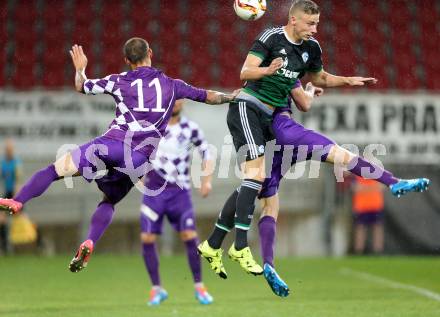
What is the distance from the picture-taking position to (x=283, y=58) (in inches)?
316

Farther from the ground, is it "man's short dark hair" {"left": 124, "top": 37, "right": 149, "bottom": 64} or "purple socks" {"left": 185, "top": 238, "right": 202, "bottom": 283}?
"man's short dark hair" {"left": 124, "top": 37, "right": 149, "bottom": 64}

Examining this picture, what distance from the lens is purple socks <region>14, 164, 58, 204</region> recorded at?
311 inches

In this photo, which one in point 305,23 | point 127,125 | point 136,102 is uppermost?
point 305,23

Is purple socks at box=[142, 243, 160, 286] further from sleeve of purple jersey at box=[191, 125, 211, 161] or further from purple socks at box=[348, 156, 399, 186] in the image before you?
purple socks at box=[348, 156, 399, 186]

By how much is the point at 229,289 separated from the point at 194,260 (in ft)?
4.01

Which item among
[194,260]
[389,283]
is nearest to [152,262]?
[194,260]

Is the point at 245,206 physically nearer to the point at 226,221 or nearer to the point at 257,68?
the point at 226,221

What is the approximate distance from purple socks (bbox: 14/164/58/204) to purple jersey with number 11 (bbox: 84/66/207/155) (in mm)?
561

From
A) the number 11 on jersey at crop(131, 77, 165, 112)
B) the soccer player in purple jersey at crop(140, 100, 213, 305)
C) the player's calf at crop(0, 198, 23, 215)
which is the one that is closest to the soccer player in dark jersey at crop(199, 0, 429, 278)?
the number 11 on jersey at crop(131, 77, 165, 112)

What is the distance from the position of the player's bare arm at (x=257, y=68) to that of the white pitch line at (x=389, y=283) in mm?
3716

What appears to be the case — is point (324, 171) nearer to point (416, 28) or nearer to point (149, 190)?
point (416, 28)

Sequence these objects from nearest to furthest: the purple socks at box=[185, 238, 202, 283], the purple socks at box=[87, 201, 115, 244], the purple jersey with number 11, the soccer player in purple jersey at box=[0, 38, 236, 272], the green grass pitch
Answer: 1. the soccer player in purple jersey at box=[0, 38, 236, 272]
2. the purple jersey with number 11
3. the purple socks at box=[87, 201, 115, 244]
4. the green grass pitch
5. the purple socks at box=[185, 238, 202, 283]

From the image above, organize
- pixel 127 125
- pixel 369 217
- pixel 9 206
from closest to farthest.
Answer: pixel 9 206 → pixel 127 125 → pixel 369 217

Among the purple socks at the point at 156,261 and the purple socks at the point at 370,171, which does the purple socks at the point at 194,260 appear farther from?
the purple socks at the point at 370,171
